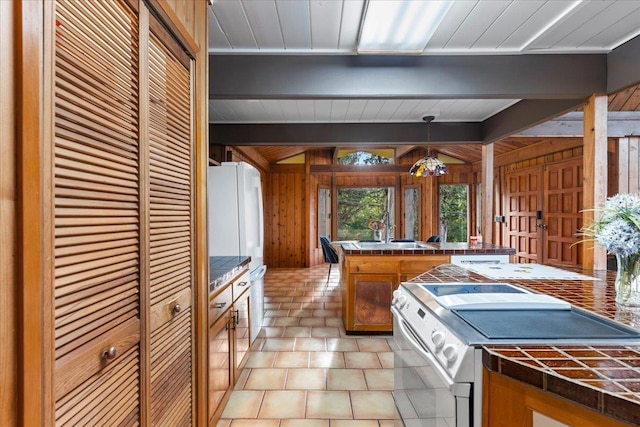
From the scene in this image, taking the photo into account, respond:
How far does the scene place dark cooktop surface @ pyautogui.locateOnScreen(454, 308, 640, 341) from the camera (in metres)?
1.11

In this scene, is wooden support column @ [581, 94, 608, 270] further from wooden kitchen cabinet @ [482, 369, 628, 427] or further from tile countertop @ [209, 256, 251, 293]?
tile countertop @ [209, 256, 251, 293]

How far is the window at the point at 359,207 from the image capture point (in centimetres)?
796

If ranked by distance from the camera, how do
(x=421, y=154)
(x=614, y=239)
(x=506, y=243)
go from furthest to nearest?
(x=421, y=154) → (x=506, y=243) → (x=614, y=239)

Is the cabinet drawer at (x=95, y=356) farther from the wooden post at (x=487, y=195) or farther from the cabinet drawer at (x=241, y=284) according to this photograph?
the wooden post at (x=487, y=195)

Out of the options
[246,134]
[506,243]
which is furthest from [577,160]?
[246,134]

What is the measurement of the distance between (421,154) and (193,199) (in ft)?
23.3

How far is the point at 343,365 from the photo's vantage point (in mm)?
2742

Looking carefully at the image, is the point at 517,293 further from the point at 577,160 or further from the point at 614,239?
the point at 577,160

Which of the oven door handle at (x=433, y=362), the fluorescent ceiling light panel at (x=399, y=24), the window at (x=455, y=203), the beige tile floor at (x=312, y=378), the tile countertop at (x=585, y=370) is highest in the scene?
the fluorescent ceiling light panel at (x=399, y=24)

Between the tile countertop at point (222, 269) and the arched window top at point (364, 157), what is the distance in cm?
539

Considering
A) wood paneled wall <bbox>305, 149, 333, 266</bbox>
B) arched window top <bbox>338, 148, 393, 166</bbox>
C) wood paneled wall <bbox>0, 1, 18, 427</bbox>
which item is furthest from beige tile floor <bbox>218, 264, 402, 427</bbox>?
arched window top <bbox>338, 148, 393, 166</bbox>

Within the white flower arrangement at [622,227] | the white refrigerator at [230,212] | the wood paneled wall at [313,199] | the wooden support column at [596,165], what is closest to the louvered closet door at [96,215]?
the white flower arrangement at [622,227]

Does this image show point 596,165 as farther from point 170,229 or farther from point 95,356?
point 95,356

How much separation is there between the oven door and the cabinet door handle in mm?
1011
